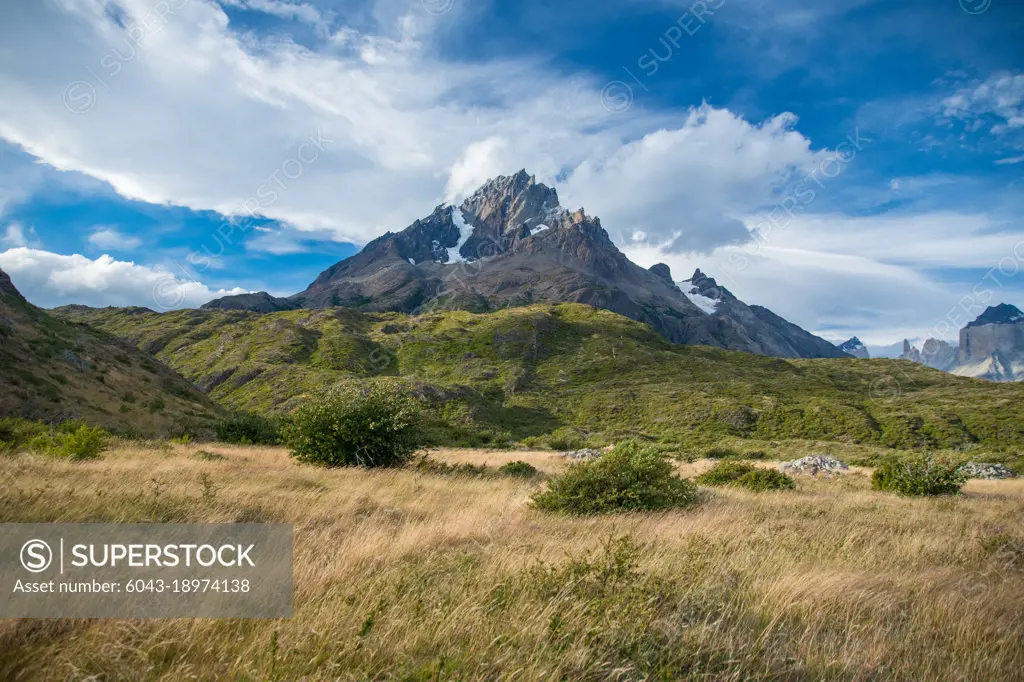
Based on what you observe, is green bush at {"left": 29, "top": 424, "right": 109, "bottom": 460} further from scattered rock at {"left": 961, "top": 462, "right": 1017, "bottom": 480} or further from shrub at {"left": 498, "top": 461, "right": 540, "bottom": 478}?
scattered rock at {"left": 961, "top": 462, "right": 1017, "bottom": 480}

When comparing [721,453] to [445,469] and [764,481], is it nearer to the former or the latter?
[764,481]

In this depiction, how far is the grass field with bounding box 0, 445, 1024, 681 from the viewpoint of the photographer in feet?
10.6

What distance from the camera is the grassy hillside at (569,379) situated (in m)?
64.1

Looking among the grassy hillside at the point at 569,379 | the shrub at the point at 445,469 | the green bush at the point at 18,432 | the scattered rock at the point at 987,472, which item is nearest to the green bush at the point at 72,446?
the green bush at the point at 18,432

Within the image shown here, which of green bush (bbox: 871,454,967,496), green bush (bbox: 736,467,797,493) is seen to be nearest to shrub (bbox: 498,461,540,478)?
green bush (bbox: 736,467,797,493)

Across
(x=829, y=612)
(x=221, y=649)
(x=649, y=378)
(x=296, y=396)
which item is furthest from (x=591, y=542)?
(x=649, y=378)

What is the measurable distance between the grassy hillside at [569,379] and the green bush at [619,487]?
35104mm

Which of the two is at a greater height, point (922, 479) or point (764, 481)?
point (764, 481)

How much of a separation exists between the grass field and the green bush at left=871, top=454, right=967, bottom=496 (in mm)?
8365

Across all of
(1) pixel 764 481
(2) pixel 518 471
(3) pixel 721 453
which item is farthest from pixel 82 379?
(3) pixel 721 453

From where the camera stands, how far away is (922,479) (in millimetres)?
16016

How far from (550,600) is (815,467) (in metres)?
26.4

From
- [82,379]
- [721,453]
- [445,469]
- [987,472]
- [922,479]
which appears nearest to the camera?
[922,479]

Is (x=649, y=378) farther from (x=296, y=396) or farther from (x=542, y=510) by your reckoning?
(x=542, y=510)
